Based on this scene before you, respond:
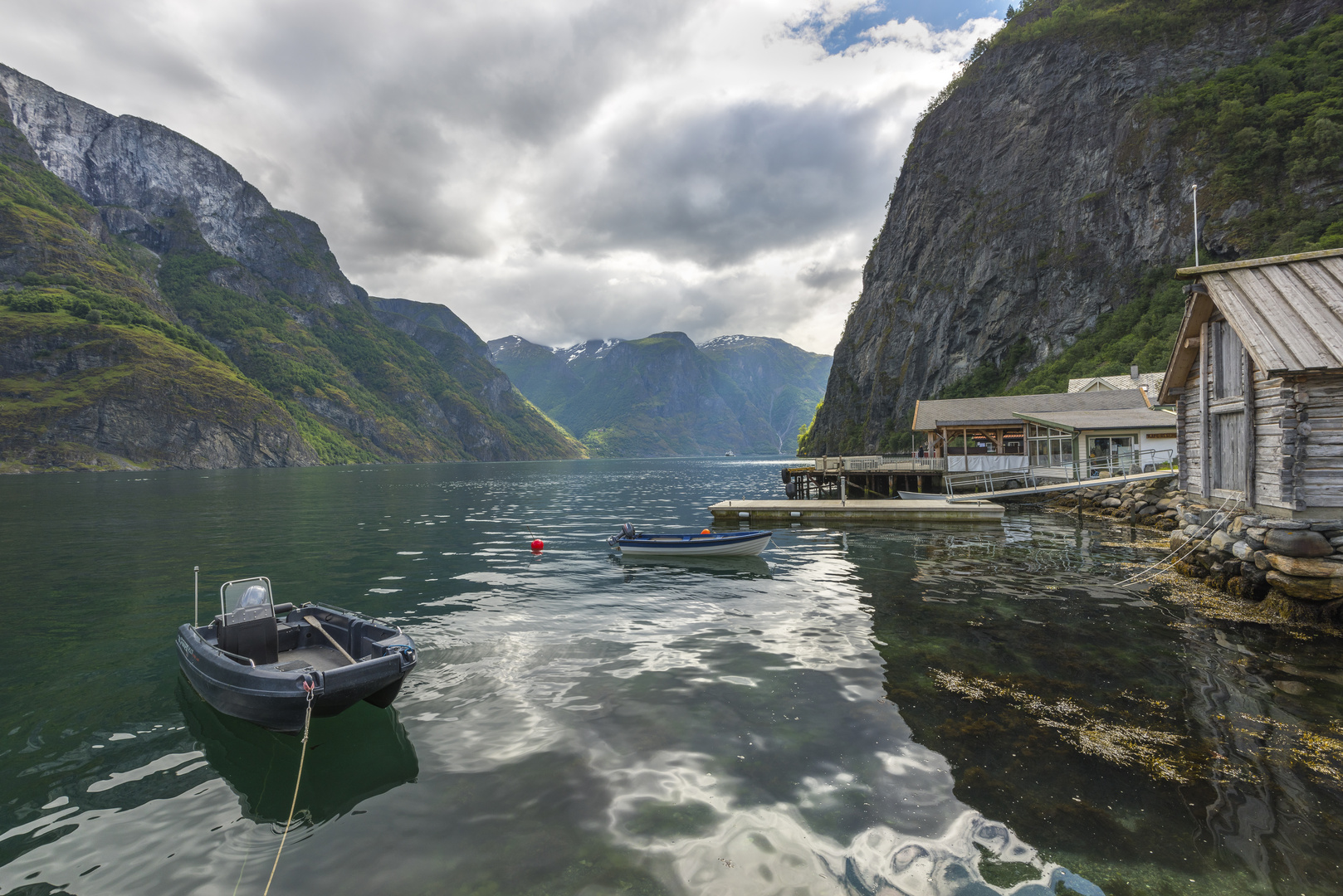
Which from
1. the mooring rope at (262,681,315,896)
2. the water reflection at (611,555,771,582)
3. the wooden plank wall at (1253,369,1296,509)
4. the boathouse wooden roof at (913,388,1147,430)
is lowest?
the water reflection at (611,555,771,582)

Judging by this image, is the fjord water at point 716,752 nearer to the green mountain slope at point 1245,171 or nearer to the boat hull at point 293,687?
the boat hull at point 293,687

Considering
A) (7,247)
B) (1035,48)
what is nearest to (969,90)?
(1035,48)

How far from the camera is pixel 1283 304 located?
51.4 ft

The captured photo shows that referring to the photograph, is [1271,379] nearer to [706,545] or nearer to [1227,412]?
[1227,412]

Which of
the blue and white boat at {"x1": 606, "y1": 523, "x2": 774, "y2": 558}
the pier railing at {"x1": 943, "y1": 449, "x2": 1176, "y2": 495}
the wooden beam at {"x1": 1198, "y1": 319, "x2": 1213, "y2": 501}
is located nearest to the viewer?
the wooden beam at {"x1": 1198, "y1": 319, "x2": 1213, "y2": 501}

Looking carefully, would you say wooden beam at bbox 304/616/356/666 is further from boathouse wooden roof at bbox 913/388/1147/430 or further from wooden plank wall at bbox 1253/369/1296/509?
boathouse wooden roof at bbox 913/388/1147/430

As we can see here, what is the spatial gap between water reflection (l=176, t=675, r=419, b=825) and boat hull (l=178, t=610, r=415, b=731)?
56 centimetres

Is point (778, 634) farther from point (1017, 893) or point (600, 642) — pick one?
point (1017, 893)

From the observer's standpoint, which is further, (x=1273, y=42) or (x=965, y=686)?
(x=1273, y=42)

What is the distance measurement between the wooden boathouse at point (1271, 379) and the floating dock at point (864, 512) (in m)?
14.2

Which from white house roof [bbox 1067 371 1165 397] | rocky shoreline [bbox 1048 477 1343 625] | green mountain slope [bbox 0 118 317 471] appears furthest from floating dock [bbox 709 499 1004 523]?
green mountain slope [bbox 0 118 317 471]

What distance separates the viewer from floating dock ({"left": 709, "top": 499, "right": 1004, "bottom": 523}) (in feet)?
114

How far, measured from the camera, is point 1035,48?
320 ft

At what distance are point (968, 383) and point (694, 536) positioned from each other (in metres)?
82.0
